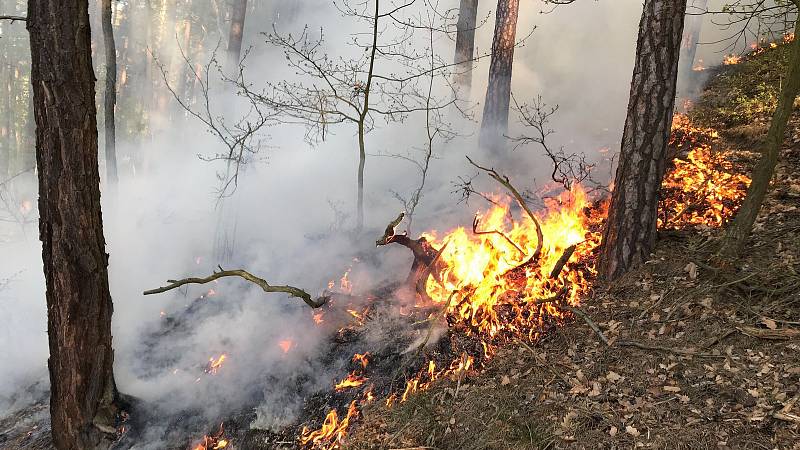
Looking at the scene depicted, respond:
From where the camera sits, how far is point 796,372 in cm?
361

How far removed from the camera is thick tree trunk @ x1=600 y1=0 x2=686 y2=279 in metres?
5.00

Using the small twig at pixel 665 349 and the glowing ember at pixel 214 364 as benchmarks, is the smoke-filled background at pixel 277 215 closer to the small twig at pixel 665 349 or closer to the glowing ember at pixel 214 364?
the glowing ember at pixel 214 364

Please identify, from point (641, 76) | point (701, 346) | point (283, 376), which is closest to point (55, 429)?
point (283, 376)

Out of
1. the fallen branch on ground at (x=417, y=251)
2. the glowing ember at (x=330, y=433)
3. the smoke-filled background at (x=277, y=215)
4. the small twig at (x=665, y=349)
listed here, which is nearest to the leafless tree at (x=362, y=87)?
the smoke-filled background at (x=277, y=215)

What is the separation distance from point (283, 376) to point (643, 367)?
13.2ft

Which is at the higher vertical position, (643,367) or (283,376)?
(643,367)

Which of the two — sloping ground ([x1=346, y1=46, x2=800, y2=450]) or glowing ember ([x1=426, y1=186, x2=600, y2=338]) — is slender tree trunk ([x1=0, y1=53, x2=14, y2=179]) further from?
sloping ground ([x1=346, y1=46, x2=800, y2=450])

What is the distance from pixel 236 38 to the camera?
493 inches

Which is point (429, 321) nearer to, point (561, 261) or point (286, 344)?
point (561, 261)

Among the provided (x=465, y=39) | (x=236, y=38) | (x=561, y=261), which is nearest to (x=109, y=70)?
(x=236, y=38)

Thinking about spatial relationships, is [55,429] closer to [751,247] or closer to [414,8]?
[751,247]

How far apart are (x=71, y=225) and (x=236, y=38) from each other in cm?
960

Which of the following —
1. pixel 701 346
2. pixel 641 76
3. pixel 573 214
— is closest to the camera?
pixel 701 346

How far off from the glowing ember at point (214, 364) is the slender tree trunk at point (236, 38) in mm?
8766
